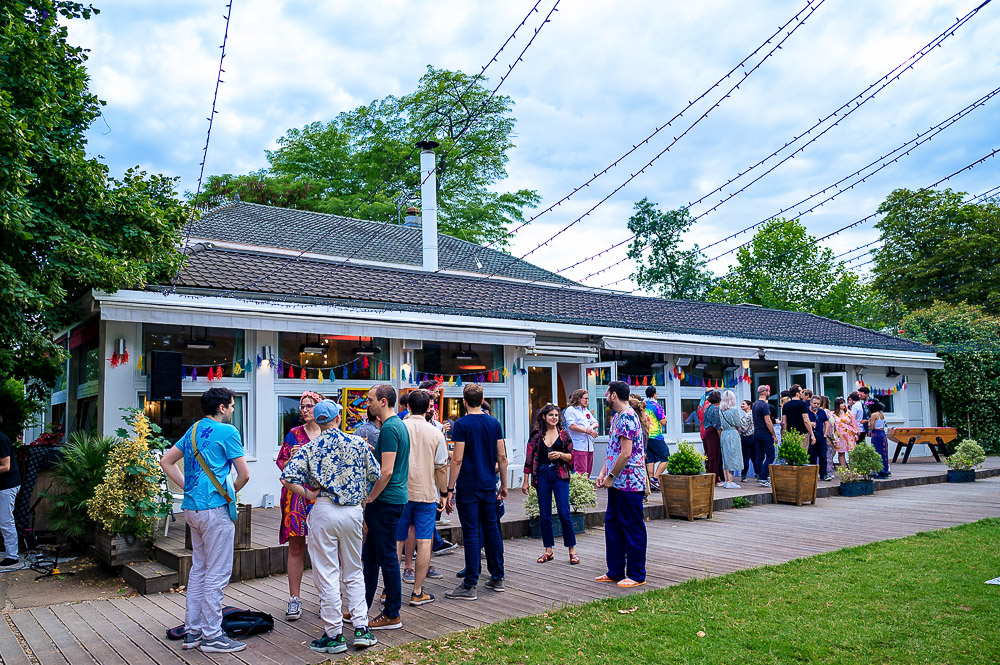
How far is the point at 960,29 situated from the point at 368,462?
7570 millimetres

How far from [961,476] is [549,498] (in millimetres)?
10869

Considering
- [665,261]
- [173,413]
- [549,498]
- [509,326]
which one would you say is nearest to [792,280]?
[665,261]

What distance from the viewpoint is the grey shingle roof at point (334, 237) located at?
22.3 meters

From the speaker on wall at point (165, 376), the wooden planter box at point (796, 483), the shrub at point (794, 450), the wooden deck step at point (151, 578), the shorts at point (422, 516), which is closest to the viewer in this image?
the shorts at point (422, 516)

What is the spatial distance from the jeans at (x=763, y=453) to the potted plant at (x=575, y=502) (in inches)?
194

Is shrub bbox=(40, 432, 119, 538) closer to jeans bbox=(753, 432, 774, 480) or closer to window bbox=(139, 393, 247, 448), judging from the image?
window bbox=(139, 393, 247, 448)

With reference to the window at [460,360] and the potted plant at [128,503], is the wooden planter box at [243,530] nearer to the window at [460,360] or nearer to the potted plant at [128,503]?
the potted plant at [128,503]

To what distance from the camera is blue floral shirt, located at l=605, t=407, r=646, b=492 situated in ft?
21.2

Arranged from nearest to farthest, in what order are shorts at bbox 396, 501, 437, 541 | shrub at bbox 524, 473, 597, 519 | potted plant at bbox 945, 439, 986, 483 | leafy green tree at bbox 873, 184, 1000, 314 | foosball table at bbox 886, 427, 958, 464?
shorts at bbox 396, 501, 437, 541 → shrub at bbox 524, 473, 597, 519 → potted plant at bbox 945, 439, 986, 483 → foosball table at bbox 886, 427, 958, 464 → leafy green tree at bbox 873, 184, 1000, 314

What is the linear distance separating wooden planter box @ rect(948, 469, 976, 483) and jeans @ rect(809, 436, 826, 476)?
9.32 feet

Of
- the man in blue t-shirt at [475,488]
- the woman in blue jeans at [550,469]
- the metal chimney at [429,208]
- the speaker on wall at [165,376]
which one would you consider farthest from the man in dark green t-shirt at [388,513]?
the metal chimney at [429,208]

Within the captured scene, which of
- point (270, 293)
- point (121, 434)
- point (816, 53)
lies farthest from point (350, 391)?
point (816, 53)

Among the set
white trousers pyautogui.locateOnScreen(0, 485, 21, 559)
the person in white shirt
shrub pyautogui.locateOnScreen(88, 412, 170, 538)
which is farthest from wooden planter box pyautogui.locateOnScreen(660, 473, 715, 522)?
white trousers pyautogui.locateOnScreen(0, 485, 21, 559)

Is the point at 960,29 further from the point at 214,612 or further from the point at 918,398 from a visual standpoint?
the point at 918,398
